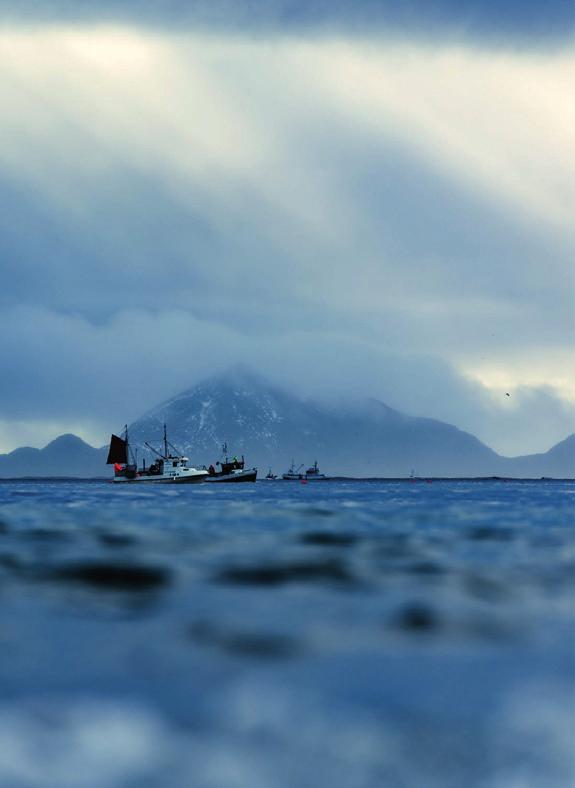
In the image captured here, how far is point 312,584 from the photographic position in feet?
104

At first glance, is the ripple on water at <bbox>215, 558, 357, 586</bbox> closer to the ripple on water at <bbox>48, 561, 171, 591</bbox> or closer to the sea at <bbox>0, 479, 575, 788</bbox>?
the sea at <bbox>0, 479, 575, 788</bbox>

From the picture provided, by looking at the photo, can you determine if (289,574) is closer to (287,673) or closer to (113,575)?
(113,575)

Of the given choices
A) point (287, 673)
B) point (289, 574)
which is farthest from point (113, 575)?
point (287, 673)

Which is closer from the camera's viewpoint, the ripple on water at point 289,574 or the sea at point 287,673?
the sea at point 287,673

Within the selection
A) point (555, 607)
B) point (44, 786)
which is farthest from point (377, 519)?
point (44, 786)

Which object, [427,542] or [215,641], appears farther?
[427,542]

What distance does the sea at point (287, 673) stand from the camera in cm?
1266

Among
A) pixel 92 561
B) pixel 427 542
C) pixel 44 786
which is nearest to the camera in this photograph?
pixel 44 786

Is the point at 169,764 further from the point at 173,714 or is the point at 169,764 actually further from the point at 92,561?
the point at 92,561

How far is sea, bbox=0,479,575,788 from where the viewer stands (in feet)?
41.5

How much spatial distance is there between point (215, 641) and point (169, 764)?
8430mm

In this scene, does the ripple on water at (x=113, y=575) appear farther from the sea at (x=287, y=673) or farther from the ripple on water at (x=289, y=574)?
the ripple on water at (x=289, y=574)

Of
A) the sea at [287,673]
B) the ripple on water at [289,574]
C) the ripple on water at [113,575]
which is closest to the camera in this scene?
the sea at [287,673]

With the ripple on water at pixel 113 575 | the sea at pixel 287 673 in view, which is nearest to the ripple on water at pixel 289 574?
the sea at pixel 287 673
